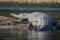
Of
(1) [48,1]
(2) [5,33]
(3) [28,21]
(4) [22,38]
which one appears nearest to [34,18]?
(3) [28,21]

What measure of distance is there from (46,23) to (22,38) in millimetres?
2610

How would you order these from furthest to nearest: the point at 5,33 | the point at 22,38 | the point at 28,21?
the point at 28,21
the point at 5,33
the point at 22,38

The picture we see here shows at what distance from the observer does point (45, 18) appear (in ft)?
41.3

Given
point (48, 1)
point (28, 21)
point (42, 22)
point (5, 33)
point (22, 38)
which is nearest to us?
point (22, 38)

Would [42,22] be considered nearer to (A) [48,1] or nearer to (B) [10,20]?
(B) [10,20]

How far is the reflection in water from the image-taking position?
33.1 ft

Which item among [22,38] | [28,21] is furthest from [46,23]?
[22,38]

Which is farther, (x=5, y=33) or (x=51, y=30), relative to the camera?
(x=51, y=30)

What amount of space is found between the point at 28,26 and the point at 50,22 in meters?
0.87

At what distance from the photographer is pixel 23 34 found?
1116cm

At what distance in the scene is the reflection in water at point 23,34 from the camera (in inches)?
398

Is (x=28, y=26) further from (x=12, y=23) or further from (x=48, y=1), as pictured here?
(x=48, y=1)

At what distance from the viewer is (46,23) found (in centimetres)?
1250

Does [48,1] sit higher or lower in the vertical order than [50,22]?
lower
